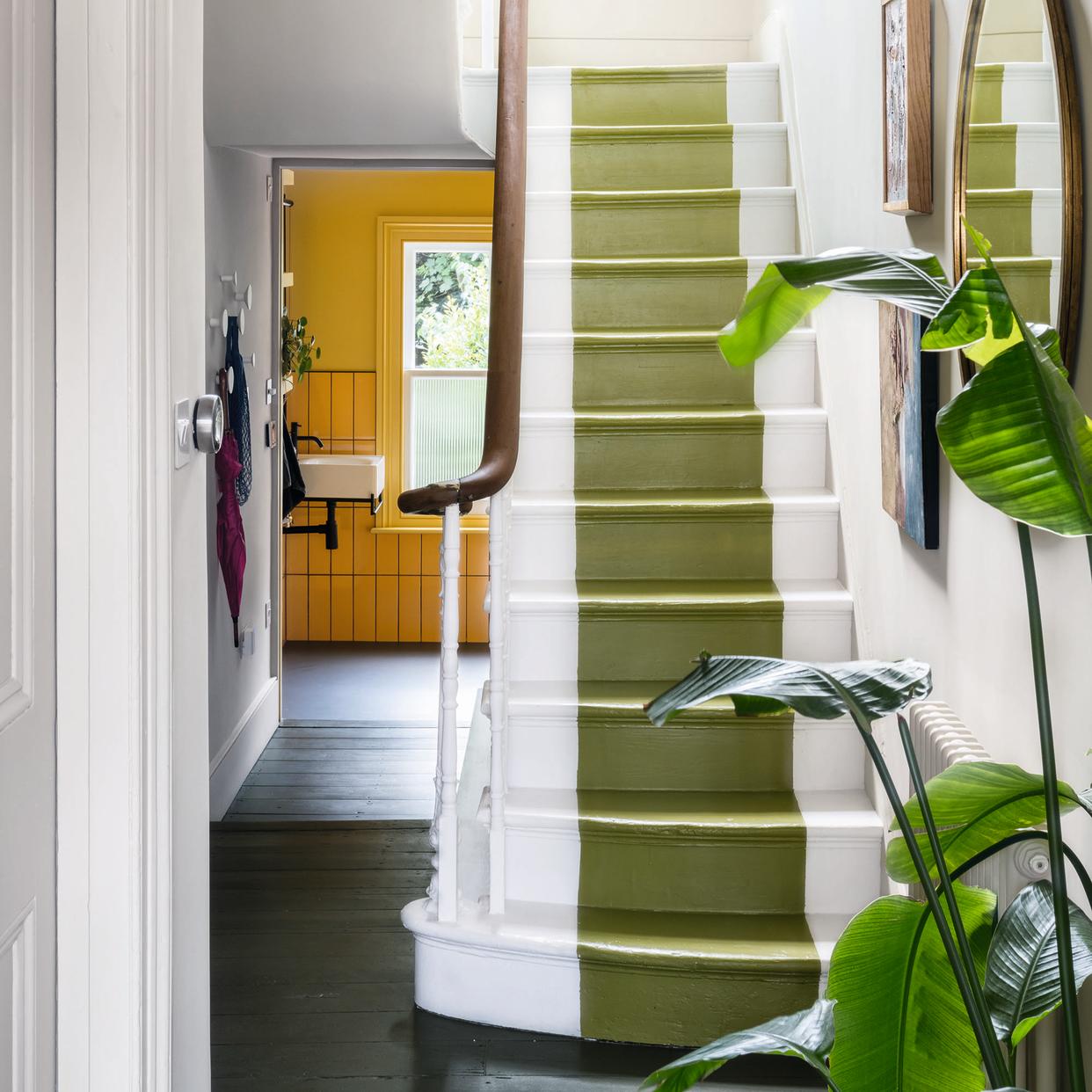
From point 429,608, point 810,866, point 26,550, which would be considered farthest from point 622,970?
point 429,608

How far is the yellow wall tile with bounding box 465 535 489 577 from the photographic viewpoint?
260 inches

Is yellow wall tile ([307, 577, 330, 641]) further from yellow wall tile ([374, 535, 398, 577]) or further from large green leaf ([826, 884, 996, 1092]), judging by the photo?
large green leaf ([826, 884, 996, 1092])

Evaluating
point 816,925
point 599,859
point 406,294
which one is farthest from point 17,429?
point 406,294

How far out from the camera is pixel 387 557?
261 inches

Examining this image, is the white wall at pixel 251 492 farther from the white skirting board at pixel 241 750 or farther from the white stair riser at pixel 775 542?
the white stair riser at pixel 775 542

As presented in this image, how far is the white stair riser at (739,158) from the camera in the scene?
4.08 meters

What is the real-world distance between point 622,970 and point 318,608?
4.43m

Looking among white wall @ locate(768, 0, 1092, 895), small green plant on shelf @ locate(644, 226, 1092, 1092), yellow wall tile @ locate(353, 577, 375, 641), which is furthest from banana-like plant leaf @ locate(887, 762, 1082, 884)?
yellow wall tile @ locate(353, 577, 375, 641)

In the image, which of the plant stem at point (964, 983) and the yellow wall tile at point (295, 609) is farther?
the yellow wall tile at point (295, 609)

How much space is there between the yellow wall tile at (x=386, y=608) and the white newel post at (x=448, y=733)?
408 cm

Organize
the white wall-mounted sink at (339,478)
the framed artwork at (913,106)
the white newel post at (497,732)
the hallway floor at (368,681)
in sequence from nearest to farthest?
the framed artwork at (913,106), the white newel post at (497,732), the hallway floor at (368,681), the white wall-mounted sink at (339,478)

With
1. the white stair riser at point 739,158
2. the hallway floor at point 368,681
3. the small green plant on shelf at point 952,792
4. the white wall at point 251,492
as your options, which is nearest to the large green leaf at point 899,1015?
the small green plant on shelf at point 952,792

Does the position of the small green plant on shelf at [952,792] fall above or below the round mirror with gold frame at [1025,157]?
below

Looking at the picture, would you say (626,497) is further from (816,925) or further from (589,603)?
(816,925)
